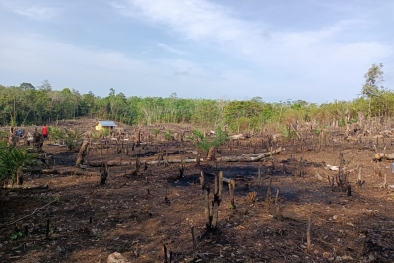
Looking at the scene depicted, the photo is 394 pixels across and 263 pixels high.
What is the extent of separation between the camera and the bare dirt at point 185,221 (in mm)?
4551

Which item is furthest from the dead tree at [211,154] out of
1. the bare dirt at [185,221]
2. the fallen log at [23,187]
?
the fallen log at [23,187]

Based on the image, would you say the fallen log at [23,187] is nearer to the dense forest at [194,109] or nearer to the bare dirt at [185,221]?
the bare dirt at [185,221]

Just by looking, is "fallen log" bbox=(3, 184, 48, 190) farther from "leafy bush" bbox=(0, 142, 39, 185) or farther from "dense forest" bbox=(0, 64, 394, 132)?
"dense forest" bbox=(0, 64, 394, 132)

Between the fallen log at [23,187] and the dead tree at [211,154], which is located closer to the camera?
the fallen log at [23,187]

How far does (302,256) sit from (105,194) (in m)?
4.88

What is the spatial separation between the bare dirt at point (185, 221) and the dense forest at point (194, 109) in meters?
10.3

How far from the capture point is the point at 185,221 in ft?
18.8

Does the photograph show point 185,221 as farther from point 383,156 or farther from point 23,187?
point 383,156

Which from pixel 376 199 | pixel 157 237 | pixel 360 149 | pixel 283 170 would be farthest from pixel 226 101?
pixel 157 237

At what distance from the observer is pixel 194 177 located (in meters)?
9.60

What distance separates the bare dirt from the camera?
455 centimetres

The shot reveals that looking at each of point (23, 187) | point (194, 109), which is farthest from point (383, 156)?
point (194, 109)

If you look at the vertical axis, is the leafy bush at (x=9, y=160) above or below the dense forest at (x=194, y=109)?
below

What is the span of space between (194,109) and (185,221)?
142ft
